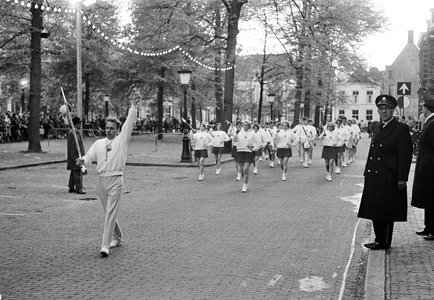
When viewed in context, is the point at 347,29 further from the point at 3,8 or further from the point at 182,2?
the point at 3,8

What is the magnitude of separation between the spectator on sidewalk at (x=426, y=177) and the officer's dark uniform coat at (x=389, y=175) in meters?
0.84

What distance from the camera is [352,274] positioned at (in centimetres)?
740

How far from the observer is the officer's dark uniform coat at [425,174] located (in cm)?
908

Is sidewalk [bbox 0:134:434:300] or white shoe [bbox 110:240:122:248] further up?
sidewalk [bbox 0:134:434:300]

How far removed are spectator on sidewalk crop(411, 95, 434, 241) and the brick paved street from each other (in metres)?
0.98

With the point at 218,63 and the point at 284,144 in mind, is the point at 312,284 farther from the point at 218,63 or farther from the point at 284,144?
the point at 218,63

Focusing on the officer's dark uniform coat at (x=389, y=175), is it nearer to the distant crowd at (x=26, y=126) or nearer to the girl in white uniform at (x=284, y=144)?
the girl in white uniform at (x=284, y=144)

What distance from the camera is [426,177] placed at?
9.12 m

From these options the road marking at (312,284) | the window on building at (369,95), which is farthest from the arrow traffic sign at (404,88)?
the window on building at (369,95)

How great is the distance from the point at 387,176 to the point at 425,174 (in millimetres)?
1055

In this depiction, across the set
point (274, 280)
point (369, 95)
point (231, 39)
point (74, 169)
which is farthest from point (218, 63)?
point (369, 95)

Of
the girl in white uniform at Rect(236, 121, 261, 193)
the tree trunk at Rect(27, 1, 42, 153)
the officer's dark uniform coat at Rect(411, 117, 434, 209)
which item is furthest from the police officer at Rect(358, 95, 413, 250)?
the tree trunk at Rect(27, 1, 42, 153)

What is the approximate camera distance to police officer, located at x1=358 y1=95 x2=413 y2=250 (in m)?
8.30

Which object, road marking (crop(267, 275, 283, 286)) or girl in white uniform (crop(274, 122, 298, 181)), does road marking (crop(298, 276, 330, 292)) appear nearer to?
road marking (crop(267, 275, 283, 286))
